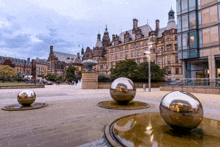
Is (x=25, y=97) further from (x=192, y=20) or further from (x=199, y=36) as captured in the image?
(x=192, y=20)

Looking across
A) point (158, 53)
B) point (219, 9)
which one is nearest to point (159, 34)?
point (158, 53)

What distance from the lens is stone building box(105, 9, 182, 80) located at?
46.2 m

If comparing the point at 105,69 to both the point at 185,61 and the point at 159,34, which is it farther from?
the point at 185,61

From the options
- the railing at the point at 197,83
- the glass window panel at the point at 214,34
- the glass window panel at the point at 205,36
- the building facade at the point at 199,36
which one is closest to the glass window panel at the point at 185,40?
the building facade at the point at 199,36

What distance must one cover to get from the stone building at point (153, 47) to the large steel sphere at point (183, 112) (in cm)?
3493

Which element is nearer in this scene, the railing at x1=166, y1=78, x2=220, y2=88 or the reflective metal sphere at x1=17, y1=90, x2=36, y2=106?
the reflective metal sphere at x1=17, y1=90, x2=36, y2=106

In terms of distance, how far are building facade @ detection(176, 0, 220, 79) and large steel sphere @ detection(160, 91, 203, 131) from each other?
2688cm

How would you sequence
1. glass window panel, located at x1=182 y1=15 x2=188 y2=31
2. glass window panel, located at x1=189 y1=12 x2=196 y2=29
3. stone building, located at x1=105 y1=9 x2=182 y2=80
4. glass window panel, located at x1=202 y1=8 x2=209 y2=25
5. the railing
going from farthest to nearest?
stone building, located at x1=105 y1=9 x2=182 y2=80 → glass window panel, located at x1=182 y1=15 x2=188 y2=31 → glass window panel, located at x1=189 y1=12 x2=196 y2=29 → glass window panel, located at x1=202 y1=8 x2=209 y2=25 → the railing

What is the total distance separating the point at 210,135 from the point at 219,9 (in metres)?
29.9

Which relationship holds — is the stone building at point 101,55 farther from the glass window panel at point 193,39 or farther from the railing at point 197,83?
the railing at point 197,83

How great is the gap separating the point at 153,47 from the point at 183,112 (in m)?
52.4

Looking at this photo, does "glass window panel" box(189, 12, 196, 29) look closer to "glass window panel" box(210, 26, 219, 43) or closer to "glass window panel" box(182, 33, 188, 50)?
"glass window panel" box(182, 33, 188, 50)

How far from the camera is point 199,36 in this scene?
86.4 feet

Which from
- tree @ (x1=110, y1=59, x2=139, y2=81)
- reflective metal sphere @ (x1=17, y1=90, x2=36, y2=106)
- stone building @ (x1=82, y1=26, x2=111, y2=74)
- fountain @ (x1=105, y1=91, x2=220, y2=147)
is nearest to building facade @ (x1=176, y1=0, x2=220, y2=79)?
tree @ (x1=110, y1=59, x2=139, y2=81)
